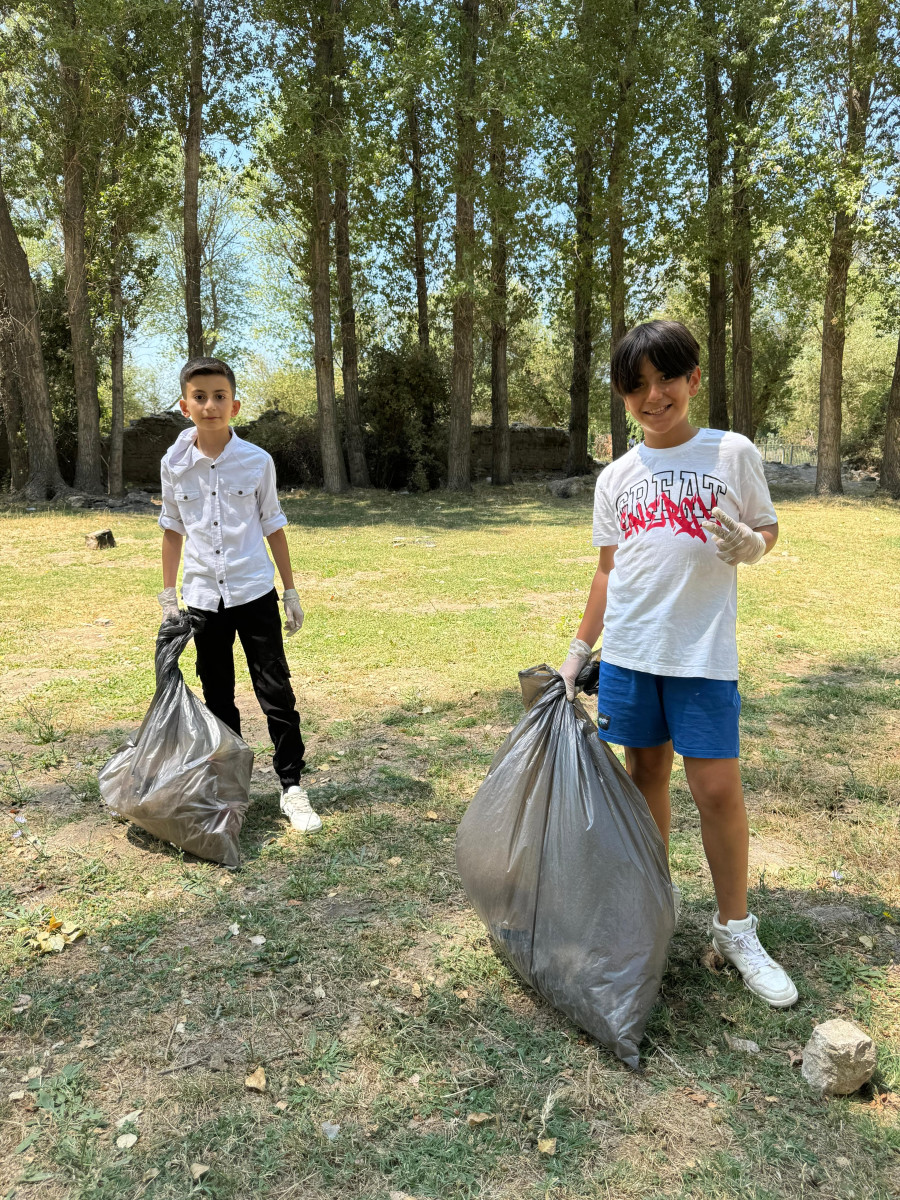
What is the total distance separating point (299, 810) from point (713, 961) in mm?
1651

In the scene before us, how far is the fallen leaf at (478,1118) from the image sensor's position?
74.9 inches

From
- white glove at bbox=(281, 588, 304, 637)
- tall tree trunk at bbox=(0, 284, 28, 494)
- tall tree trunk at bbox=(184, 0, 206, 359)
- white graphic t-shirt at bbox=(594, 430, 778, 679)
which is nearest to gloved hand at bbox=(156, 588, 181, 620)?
white glove at bbox=(281, 588, 304, 637)

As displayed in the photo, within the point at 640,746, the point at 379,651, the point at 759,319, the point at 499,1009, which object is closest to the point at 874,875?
the point at 640,746

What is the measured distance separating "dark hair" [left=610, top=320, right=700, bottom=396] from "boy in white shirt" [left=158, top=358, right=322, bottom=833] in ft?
5.26

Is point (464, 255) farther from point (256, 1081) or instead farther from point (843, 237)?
point (256, 1081)

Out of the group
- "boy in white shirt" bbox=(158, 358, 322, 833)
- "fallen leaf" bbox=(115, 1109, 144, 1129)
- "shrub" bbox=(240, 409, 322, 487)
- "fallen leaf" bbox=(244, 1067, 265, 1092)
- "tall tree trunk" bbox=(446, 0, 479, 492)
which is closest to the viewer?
"fallen leaf" bbox=(115, 1109, 144, 1129)

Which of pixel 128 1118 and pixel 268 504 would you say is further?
pixel 268 504

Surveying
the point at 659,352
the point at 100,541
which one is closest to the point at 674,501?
the point at 659,352

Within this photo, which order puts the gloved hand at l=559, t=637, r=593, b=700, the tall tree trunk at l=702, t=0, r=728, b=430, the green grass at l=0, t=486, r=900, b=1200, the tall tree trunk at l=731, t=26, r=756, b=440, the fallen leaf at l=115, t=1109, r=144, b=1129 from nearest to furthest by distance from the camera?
the green grass at l=0, t=486, r=900, b=1200, the fallen leaf at l=115, t=1109, r=144, b=1129, the gloved hand at l=559, t=637, r=593, b=700, the tall tree trunk at l=731, t=26, r=756, b=440, the tall tree trunk at l=702, t=0, r=728, b=430

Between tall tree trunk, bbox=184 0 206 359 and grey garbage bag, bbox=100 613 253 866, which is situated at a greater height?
tall tree trunk, bbox=184 0 206 359

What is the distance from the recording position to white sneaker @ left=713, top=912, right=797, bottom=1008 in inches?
88.8

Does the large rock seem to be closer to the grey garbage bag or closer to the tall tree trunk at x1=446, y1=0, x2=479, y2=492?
the grey garbage bag

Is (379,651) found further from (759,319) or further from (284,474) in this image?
(759,319)

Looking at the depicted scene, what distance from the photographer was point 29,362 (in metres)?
15.1
